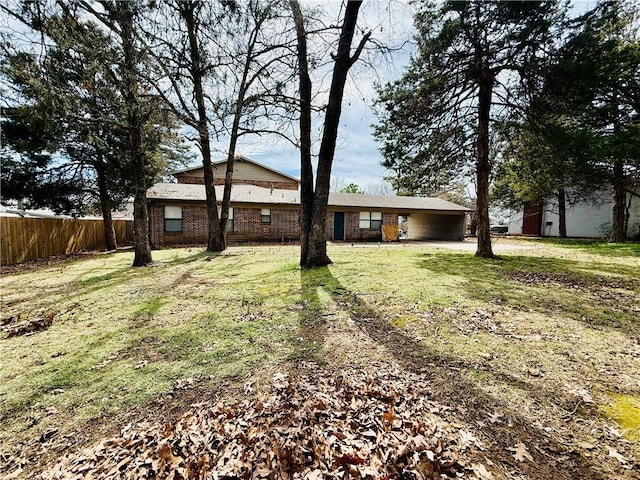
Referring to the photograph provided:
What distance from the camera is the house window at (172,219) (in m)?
15.7

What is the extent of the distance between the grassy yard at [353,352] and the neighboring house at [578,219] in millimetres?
17360

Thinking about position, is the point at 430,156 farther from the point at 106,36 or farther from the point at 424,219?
the point at 424,219

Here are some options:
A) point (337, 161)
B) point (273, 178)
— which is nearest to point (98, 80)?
point (337, 161)

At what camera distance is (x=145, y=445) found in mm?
1923

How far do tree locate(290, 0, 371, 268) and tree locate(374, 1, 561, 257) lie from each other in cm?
255

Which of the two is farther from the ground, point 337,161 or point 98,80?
point 98,80

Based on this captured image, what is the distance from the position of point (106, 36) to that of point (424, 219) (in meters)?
22.3

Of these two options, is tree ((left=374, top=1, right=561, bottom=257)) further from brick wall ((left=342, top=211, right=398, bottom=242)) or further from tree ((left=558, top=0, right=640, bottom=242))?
brick wall ((left=342, top=211, right=398, bottom=242))

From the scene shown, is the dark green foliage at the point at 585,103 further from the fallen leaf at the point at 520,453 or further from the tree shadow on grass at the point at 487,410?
the fallen leaf at the point at 520,453

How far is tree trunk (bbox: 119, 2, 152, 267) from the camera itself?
659cm

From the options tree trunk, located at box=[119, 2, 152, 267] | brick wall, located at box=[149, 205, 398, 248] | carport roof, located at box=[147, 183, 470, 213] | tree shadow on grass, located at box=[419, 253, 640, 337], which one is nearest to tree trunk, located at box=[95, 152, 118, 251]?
brick wall, located at box=[149, 205, 398, 248]

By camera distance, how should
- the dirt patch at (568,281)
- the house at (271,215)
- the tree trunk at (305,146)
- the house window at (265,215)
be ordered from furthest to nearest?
the house window at (265,215)
the house at (271,215)
the tree trunk at (305,146)
the dirt patch at (568,281)

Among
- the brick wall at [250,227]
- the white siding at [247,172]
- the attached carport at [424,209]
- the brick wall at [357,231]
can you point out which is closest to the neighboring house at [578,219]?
the attached carport at [424,209]

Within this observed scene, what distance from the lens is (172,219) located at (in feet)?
51.9
